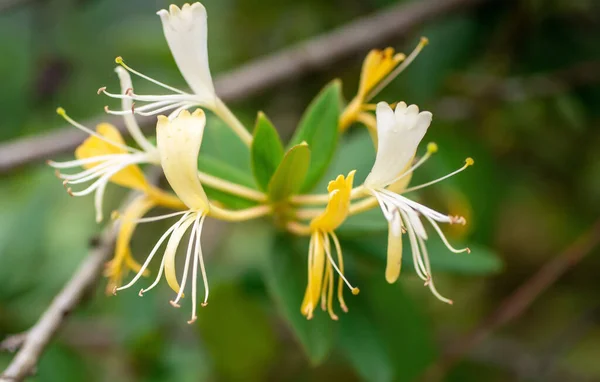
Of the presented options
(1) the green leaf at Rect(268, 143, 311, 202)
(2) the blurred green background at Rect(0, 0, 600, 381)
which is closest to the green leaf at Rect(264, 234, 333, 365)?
(2) the blurred green background at Rect(0, 0, 600, 381)

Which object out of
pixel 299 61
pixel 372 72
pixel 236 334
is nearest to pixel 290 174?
pixel 372 72

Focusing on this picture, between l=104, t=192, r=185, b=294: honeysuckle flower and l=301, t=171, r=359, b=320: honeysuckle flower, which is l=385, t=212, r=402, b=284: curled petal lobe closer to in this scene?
l=301, t=171, r=359, b=320: honeysuckle flower

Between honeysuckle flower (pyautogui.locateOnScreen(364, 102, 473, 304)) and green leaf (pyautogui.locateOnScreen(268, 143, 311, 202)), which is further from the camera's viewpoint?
green leaf (pyautogui.locateOnScreen(268, 143, 311, 202))

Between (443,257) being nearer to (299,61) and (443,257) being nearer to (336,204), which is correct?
(336,204)

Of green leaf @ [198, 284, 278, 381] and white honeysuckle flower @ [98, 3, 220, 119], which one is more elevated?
white honeysuckle flower @ [98, 3, 220, 119]

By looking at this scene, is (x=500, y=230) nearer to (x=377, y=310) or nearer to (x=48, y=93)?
(x=377, y=310)

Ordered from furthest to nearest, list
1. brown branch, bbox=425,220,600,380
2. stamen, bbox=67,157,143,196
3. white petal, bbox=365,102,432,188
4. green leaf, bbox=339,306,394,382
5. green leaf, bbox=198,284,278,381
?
1. green leaf, bbox=198,284,278,381
2. brown branch, bbox=425,220,600,380
3. green leaf, bbox=339,306,394,382
4. stamen, bbox=67,157,143,196
5. white petal, bbox=365,102,432,188

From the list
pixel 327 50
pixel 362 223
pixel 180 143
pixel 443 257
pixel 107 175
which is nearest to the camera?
pixel 180 143
